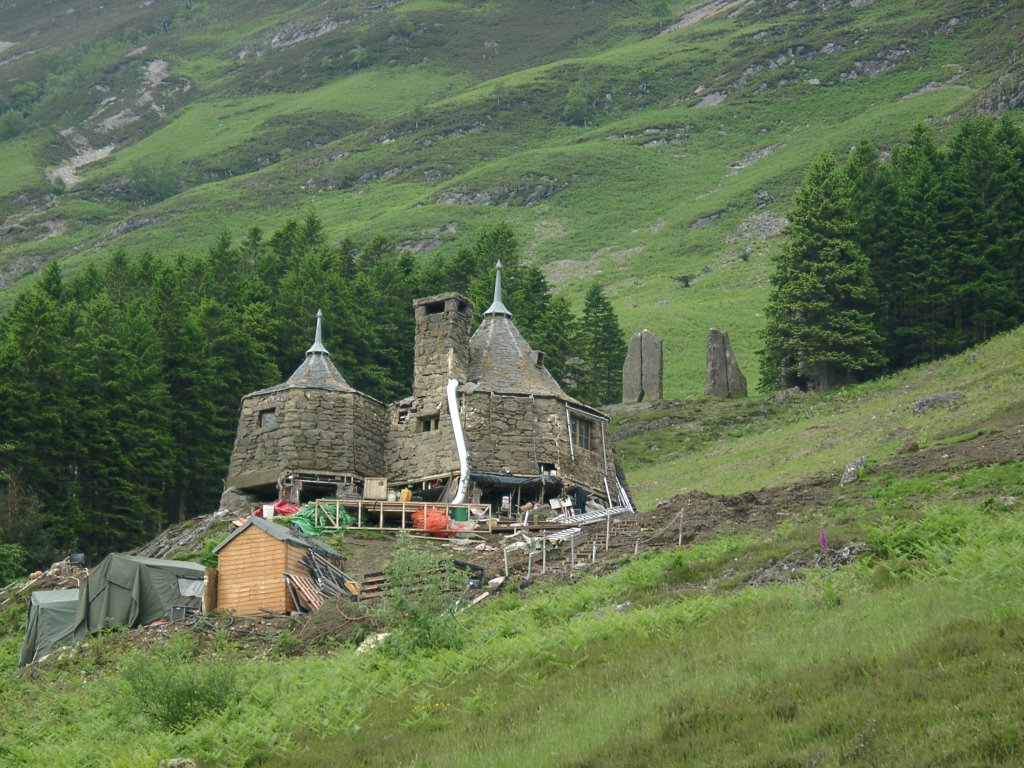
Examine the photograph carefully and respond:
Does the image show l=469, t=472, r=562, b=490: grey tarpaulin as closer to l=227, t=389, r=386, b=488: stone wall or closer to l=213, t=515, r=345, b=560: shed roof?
l=227, t=389, r=386, b=488: stone wall

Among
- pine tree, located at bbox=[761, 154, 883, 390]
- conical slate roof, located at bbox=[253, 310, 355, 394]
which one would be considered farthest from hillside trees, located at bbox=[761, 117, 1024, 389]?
conical slate roof, located at bbox=[253, 310, 355, 394]

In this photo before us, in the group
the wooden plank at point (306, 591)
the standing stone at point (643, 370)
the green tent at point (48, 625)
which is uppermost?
the wooden plank at point (306, 591)

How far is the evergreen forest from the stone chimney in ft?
34.6

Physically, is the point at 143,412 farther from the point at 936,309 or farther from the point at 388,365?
the point at 936,309

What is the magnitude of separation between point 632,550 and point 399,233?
380ft

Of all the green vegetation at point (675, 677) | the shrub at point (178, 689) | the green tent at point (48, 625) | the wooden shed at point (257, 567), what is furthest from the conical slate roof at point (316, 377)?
the shrub at point (178, 689)

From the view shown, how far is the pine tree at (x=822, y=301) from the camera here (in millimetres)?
66875

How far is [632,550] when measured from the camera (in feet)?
112

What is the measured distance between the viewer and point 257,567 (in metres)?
34.1

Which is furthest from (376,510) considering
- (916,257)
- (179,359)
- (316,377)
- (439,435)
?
(916,257)

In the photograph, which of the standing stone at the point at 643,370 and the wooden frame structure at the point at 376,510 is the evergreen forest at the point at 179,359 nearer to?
the standing stone at the point at 643,370

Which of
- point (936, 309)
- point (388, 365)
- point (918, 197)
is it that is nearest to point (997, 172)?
point (918, 197)

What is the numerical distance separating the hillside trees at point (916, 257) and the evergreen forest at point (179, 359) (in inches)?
419

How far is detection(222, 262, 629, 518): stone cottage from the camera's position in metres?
45.9
